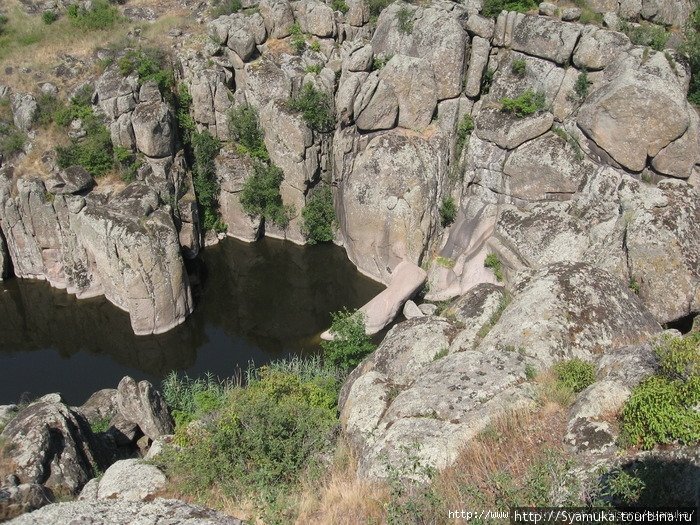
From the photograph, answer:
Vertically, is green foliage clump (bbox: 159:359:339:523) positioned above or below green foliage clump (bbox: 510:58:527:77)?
→ below

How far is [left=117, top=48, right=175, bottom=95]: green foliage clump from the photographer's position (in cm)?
2874

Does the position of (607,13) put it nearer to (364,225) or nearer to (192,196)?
(364,225)

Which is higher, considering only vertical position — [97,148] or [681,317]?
[97,148]

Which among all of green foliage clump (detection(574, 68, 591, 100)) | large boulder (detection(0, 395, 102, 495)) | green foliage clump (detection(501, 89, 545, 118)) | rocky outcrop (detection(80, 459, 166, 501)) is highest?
green foliage clump (detection(574, 68, 591, 100))

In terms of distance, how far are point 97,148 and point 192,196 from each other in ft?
15.2

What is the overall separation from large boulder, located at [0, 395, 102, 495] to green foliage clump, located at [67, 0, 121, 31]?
26.4 m

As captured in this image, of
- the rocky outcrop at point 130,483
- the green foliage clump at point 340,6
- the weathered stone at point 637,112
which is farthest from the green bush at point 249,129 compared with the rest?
the rocky outcrop at point 130,483

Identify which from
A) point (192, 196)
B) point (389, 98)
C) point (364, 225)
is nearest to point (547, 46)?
point (389, 98)

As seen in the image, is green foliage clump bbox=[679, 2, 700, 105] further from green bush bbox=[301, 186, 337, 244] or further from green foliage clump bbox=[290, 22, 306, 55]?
green foliage clump bbox=[290, 22, 306, 55]

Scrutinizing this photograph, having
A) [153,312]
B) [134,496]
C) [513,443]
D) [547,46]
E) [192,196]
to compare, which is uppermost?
[547,46]

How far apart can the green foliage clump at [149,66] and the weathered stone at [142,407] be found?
16648 mm

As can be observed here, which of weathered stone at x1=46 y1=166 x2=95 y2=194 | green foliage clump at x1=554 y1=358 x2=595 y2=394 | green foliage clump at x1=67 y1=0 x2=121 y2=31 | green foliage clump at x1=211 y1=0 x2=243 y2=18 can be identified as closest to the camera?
green foliage clump at x1=554 y1=358 x2=595 y2=394

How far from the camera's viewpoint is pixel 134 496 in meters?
9.22

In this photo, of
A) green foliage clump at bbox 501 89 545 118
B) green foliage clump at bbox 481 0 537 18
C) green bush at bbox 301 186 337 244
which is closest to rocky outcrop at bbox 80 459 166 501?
green bush at bbox 301 186 337 244
